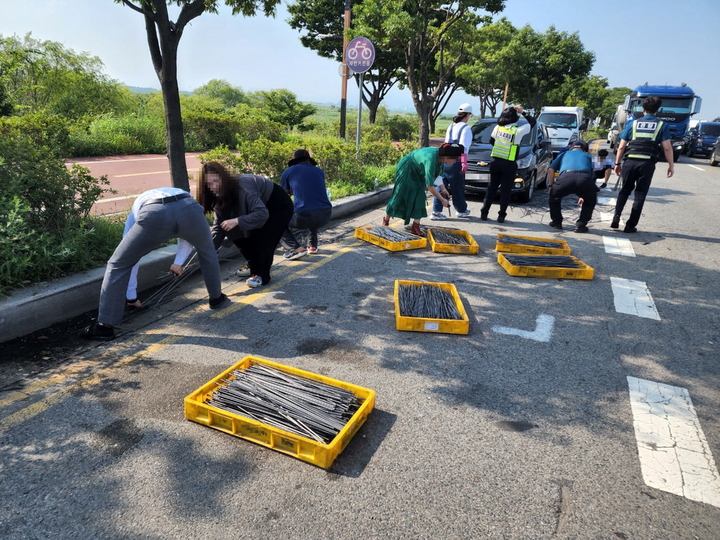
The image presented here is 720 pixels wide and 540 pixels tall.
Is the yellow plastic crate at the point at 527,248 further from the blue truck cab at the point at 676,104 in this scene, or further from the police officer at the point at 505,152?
the blue truck cab at the point at 676,104

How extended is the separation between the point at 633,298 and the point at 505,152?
374 cm

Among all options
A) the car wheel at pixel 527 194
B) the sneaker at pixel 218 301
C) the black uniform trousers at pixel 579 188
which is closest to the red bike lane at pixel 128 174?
the sneaker at pixel 218 301

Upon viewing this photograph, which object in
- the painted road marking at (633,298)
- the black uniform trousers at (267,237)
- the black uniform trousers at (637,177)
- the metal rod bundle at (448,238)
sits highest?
the black uniform trousers at (637,177)

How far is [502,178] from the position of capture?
8.30 metres

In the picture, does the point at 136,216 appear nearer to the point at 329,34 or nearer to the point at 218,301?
the point at 218,301

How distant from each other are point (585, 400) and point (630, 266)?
12.6 ft

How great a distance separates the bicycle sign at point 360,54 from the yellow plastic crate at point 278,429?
847 centimetres

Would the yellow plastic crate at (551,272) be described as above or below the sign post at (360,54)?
below

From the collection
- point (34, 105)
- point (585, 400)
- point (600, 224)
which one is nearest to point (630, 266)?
point (600, 224)

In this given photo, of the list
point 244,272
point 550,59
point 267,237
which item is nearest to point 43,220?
point 244,272

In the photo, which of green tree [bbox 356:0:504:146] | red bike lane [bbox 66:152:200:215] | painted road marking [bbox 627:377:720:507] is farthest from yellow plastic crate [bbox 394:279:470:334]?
green tree [bbox 356:0:504:146]

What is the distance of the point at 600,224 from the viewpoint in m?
8.74

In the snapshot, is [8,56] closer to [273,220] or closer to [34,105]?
[273,220]

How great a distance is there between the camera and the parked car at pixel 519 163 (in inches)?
393
